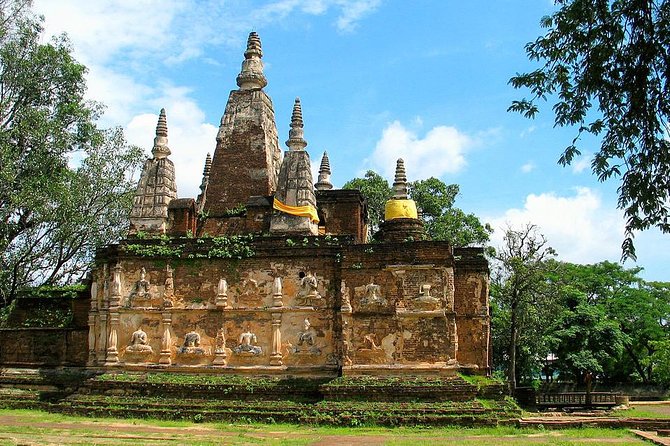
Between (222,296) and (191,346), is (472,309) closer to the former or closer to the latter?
(222,296)

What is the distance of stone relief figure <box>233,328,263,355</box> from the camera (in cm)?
2150

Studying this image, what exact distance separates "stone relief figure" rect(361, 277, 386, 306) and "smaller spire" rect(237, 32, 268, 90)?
9.25 metres

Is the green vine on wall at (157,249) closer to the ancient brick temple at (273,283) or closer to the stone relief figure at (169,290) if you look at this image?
the ancient brick temple at (273,283)

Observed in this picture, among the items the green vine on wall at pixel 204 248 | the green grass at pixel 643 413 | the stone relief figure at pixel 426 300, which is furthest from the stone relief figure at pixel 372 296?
the green grass at pixel 643 413

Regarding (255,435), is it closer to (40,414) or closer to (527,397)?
(40,414)

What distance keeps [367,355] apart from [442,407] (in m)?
2.67

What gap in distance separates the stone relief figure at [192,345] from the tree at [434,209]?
21.3 metres

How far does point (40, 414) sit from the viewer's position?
21141mm

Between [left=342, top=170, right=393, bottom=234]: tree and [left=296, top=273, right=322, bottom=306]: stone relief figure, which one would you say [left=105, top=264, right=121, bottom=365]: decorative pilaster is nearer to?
[left=296, top=273, right=322, bottom=306]: stone relief figure

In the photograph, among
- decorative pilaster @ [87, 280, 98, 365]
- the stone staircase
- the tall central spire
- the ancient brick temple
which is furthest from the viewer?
the tall central spire

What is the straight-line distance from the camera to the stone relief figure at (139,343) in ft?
72.2

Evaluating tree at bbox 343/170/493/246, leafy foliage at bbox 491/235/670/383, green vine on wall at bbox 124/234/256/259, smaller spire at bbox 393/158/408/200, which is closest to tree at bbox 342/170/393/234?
tree at bbox 343/170/493/246

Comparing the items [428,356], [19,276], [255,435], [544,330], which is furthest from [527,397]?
[19,276]

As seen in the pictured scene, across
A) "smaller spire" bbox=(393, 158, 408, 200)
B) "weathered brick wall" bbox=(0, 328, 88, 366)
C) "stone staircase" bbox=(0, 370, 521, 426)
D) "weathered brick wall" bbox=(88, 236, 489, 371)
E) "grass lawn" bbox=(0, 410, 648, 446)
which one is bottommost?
"grass lawn" bbox=(0, 410, 648, 446)
